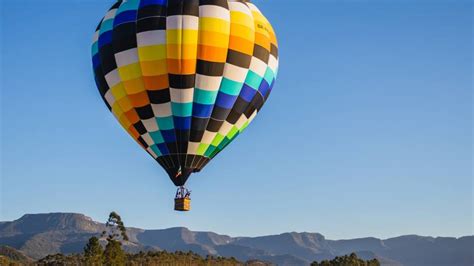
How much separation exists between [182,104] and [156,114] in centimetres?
182

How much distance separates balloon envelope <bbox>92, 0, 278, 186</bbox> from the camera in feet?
124

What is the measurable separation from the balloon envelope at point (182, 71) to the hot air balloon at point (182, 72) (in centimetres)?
6

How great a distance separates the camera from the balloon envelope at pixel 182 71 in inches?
1491

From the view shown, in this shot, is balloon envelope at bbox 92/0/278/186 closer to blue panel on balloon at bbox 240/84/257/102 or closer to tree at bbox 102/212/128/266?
blue panel on balloon at bbox 240/84/257/102

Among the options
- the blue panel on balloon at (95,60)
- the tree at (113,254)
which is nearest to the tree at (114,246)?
the tree at (113,254)

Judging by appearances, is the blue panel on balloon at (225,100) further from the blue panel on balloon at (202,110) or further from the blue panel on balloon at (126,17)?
the blue panel on balloon at (126,17)

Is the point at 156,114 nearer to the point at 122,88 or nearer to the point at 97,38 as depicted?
the point at 122,88

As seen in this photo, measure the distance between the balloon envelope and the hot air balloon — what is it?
6 centimetres

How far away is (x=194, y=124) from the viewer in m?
38.9

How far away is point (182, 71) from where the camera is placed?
37.8 metres

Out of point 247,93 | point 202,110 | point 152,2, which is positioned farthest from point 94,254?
point 152,2

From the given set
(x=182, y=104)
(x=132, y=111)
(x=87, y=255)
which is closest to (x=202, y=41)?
(x=182, y=104)

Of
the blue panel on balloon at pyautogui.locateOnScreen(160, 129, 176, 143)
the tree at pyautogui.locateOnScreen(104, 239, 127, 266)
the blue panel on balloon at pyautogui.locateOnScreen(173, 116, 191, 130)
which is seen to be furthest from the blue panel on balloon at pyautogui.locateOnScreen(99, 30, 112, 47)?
the tree at pyautogui.locateOnScreen(104, 239, 127, 266)

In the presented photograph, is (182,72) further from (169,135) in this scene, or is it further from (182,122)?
(169,135)
